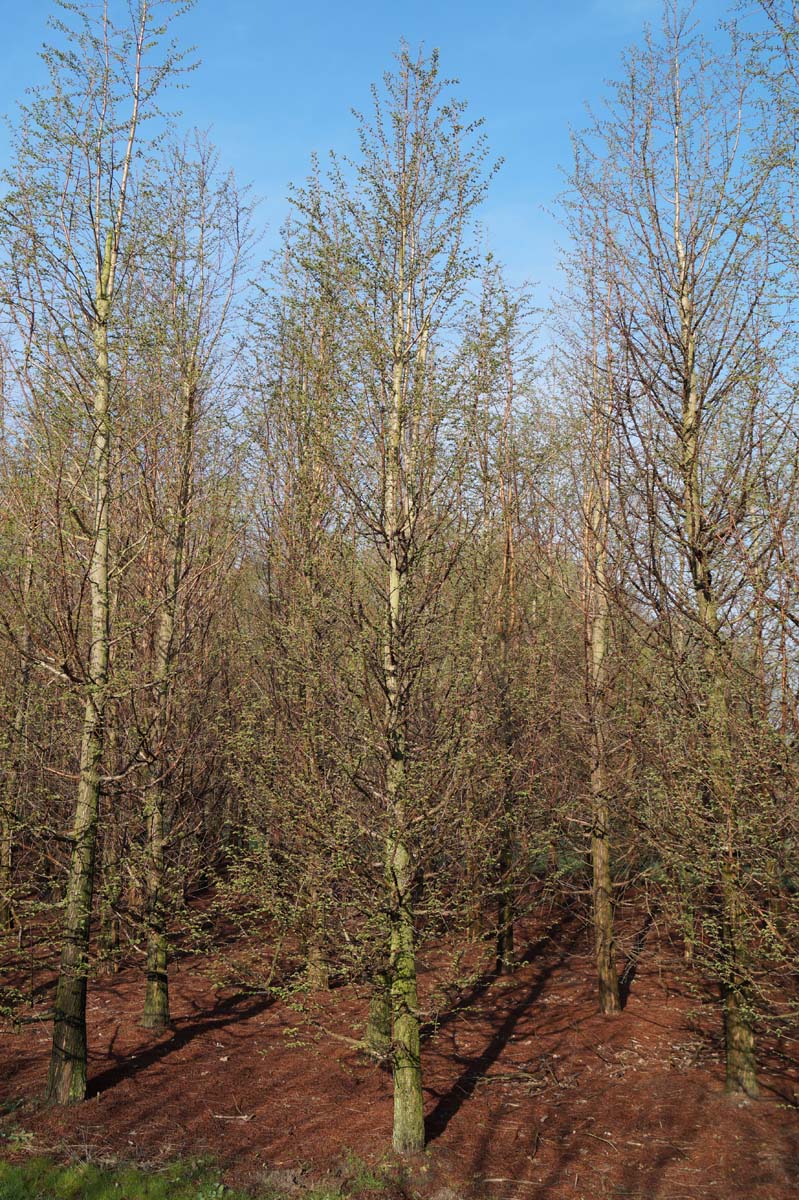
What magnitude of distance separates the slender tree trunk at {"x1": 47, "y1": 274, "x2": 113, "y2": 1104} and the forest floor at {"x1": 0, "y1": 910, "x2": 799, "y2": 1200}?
413mm

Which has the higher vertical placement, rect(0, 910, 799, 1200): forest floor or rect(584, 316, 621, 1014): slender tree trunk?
rect(584, 316, 621, 1014): slender tree trunk

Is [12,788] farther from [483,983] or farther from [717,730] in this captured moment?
[717,730]

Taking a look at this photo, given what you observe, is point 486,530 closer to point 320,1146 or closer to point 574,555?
point 574,555

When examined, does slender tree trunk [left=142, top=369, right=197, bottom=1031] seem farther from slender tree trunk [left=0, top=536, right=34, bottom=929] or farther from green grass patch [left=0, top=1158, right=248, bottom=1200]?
green grass patch [left=0, top=1158, right=248, bottom=1200]

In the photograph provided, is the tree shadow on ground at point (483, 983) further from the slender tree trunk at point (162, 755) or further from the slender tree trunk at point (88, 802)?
the slender tree trunk at point (88, 802)

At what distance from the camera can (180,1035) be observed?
9.18 m

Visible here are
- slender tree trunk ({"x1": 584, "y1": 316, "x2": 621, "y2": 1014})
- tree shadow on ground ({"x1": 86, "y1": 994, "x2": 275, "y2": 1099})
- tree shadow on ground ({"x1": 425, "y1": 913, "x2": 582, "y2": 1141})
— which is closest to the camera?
tree shadow on ground ({"x1": 425, "y1": 913, "x2": 582, "y2": 1141})

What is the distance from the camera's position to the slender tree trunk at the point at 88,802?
725 centimetres

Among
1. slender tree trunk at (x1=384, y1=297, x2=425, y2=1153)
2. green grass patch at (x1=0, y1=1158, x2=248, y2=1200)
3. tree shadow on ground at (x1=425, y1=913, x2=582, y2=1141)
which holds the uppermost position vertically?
slender tree trunk at (x1=384, y1=297, x2=425, y2=1153)

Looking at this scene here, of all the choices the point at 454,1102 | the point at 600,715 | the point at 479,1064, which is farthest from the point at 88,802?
the point at 600,715

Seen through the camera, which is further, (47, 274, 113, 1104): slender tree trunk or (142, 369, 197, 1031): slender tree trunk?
(142, 369, 197, 1031): slender tree trunk

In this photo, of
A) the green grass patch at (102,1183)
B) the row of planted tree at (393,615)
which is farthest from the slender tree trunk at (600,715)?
the green grass patch at (102,1183)

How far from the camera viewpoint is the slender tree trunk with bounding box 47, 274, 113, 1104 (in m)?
7.25

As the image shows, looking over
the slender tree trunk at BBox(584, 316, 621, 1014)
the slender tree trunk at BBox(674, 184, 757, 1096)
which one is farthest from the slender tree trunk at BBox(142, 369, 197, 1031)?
the slender tree trunk at BBox(674, 184, 757, 1096)
